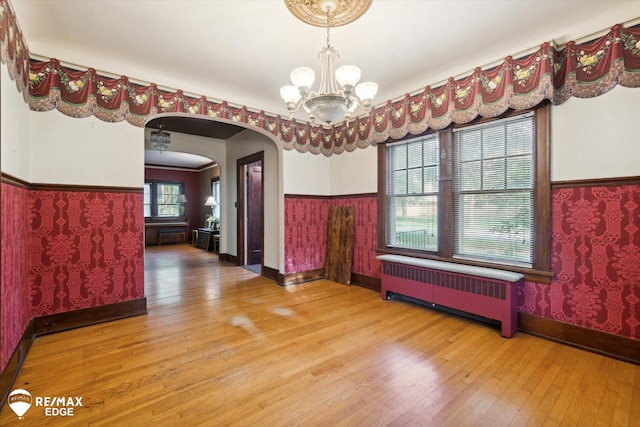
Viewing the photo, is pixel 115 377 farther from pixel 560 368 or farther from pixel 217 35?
pixel 560 368

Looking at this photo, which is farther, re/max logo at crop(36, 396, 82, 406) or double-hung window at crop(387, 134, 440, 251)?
double-hung window at crop(387, 134, 440, 251)

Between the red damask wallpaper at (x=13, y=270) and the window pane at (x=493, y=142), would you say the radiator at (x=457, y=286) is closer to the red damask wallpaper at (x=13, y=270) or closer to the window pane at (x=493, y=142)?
the window pane at (x=493, y=142)

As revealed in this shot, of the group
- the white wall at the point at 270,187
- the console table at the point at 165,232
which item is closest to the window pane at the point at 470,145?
the white wall at the point at 270,187

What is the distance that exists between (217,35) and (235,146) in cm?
392

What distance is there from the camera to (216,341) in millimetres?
2740

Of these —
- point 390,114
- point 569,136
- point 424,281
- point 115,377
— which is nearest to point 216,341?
point 115,377

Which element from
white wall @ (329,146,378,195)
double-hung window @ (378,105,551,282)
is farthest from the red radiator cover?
white wall @ (329,146,378,195)

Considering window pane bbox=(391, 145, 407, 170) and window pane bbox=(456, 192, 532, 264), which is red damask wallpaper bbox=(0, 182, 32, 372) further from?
window pane bbox=(456, 192, 532, 264)

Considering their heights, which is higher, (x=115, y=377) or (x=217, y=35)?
(x=217, y=35)

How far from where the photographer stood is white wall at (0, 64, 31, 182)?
2.01 meters

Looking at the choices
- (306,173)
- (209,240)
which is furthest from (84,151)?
(209,240)

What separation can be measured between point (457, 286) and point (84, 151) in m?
4.46

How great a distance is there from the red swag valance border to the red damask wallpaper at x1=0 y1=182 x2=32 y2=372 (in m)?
1.00

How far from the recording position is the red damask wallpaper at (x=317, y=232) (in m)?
4.65
